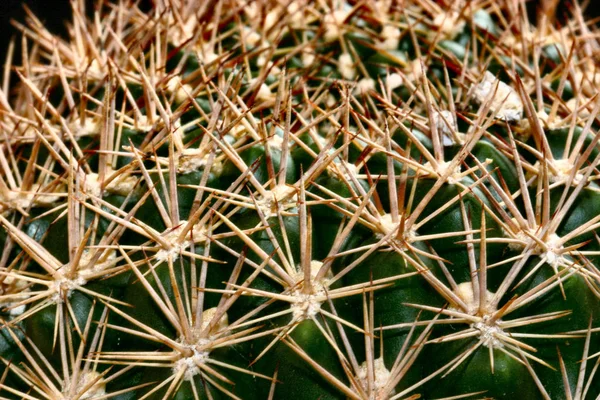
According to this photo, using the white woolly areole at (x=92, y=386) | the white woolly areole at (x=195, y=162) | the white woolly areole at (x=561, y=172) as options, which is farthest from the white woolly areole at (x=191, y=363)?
the white woolly areole at (x=561, y=172)

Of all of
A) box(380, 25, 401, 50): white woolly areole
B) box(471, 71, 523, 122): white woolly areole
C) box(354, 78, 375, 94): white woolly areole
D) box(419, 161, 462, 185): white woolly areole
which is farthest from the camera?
Result: box(380, 25, 401, 50): white woolly areole

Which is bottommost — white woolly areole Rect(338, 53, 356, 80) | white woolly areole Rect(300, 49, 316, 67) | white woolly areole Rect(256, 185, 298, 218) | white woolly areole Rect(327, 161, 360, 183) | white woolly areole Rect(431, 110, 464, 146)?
white woolly areole Rect(256, 185, 298, 218)

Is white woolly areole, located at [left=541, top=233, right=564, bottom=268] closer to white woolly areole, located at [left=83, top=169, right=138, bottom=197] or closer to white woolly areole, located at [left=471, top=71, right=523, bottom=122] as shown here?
white woolly areole, located at [left=471, top=71, right=523, bottom=122]

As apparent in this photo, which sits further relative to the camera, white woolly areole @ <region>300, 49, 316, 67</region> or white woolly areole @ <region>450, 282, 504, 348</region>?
white woolly areole @ <region>300, 49, 316, 67</region>

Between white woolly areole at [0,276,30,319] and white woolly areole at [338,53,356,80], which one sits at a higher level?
white woolly areole at [338,53,356,80]

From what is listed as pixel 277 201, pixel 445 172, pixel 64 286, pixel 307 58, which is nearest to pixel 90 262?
pixel 64 286

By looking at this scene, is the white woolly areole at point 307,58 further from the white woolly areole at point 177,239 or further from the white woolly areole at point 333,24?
the white woolly areole at point 177,239

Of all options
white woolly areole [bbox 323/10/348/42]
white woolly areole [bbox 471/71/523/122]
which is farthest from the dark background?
white woolly areole [bbox 471/71/523/122]
